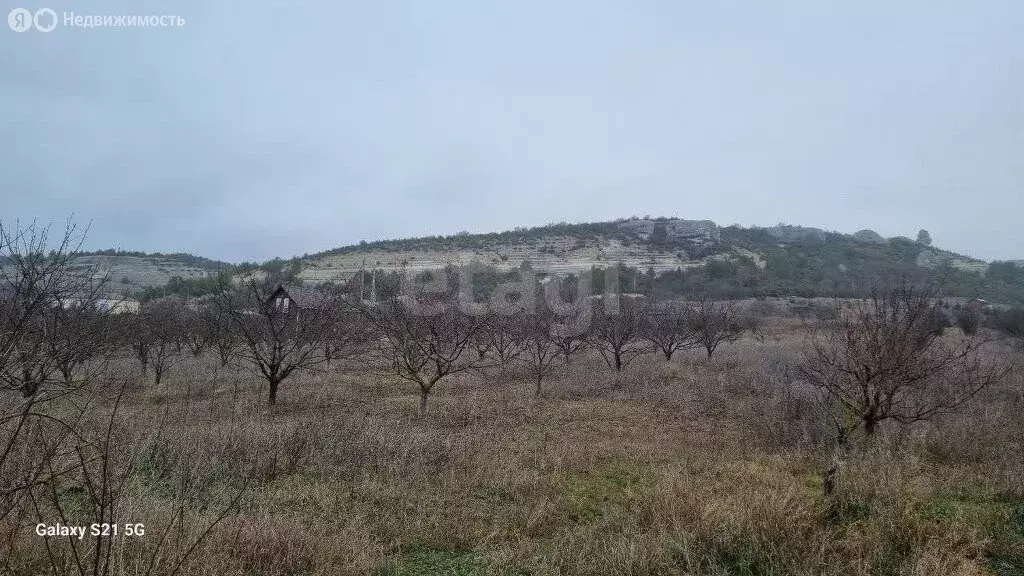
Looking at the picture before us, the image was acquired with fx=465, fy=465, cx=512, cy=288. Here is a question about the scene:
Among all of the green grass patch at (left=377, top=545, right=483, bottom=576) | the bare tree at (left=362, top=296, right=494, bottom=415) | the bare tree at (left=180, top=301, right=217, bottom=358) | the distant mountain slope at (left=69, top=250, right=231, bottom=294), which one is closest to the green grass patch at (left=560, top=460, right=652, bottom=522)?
the green grass patch at (left=377, top=545, right=483, bottom=576)

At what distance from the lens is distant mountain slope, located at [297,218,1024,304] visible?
47.2 metres

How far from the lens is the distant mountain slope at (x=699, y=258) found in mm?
47156

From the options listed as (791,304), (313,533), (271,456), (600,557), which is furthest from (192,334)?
(791,304)

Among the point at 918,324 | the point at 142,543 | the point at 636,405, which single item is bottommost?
the point at 636,405

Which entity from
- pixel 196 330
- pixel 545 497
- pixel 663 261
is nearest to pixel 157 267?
pixel 196 330

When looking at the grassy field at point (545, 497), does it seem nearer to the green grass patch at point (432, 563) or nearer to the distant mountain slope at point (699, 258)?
the green grass patch at point (432, 563)

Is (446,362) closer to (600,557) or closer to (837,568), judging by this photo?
(600,557)

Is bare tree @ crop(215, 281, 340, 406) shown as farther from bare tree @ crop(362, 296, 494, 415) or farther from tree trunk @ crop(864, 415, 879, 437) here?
tree trunk @ crop(864, 415, 879, 437)

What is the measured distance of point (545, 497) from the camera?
18.1ft

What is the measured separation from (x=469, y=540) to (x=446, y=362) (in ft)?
19.6

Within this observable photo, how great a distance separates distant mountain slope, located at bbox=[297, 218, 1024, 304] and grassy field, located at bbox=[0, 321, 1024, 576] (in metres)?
34.5

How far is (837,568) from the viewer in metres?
3.65

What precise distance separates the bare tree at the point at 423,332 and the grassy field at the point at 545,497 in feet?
3.54

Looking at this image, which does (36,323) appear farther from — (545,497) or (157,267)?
(157,267)
